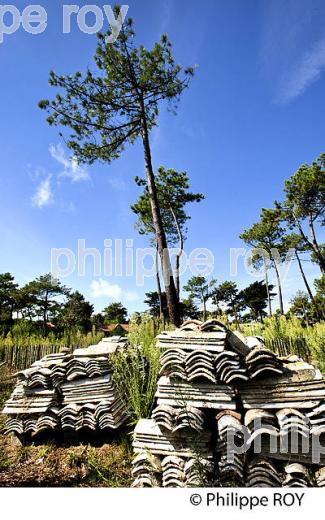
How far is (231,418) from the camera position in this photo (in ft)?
7.01

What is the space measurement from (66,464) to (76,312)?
31.2 metres

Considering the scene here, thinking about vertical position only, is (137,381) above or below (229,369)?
below

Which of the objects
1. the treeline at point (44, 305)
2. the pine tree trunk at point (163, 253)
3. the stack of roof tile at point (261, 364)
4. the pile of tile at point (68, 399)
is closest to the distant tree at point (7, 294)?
the treeline at point (44, 305)

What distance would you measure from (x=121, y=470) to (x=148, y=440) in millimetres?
521

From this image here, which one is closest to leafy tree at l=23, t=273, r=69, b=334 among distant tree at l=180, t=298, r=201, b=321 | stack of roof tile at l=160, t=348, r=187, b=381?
distant tree at l=180, t=298, r=201, b=321

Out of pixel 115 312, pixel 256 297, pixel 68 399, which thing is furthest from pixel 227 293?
pixel 68 399

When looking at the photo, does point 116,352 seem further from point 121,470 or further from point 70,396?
point 121,470

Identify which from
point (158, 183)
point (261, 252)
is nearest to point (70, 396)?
point (158, 183)

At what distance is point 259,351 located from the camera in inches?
93.5

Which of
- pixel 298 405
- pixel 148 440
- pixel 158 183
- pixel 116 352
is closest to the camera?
pixel 298 405

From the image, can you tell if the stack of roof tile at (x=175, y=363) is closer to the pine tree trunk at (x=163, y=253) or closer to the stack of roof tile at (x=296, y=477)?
the stack of roof tile at (x=296, y=477)

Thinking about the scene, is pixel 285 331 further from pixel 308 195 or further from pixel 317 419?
pixel 308 195

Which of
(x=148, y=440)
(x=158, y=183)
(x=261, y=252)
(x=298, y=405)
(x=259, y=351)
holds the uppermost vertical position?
(x=158, y=183)
